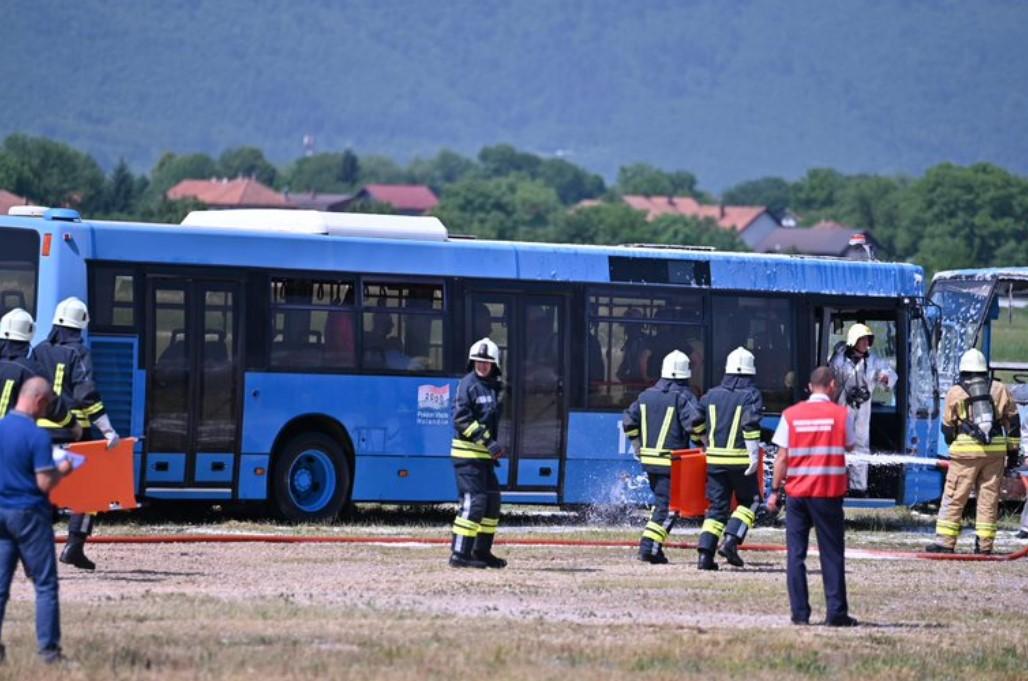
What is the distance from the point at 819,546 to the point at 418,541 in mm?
6351

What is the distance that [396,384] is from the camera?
2170cm

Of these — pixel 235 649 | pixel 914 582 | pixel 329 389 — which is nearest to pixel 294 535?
pixel 329 389

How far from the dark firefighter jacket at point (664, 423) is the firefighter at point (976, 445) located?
3.57 meters

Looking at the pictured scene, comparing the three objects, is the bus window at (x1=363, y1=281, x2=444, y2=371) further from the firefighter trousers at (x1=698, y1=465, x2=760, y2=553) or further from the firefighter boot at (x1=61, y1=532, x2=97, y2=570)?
the firefighter boot at (x1=61, y1=532, x2=97, y2=570)

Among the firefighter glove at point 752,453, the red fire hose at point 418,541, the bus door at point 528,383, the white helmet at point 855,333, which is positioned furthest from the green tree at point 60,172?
the firefighter glove at point 752,453

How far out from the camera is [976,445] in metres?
20.4

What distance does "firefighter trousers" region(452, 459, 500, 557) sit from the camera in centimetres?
1700

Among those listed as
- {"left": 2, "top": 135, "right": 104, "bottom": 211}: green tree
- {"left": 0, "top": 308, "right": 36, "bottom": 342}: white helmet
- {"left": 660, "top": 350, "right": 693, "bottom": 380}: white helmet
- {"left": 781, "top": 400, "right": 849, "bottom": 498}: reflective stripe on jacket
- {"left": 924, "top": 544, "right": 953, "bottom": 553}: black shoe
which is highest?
{"left": 2, "top": 135, "right": 104, "bottom": 211}: green tree

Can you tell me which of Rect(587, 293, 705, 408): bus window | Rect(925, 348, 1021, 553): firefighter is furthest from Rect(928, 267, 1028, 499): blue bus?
Rect(925, 348, 1021, 553): firefighter

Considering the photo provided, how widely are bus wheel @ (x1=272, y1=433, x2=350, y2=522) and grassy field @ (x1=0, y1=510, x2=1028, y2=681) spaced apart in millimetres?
2238

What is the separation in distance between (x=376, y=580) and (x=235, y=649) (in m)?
3.88

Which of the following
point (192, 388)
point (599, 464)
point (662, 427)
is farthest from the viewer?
point (599, 464)

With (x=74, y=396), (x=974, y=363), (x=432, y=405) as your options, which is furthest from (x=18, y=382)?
(x=974, y=363)

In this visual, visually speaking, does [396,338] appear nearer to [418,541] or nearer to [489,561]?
[418,541]
